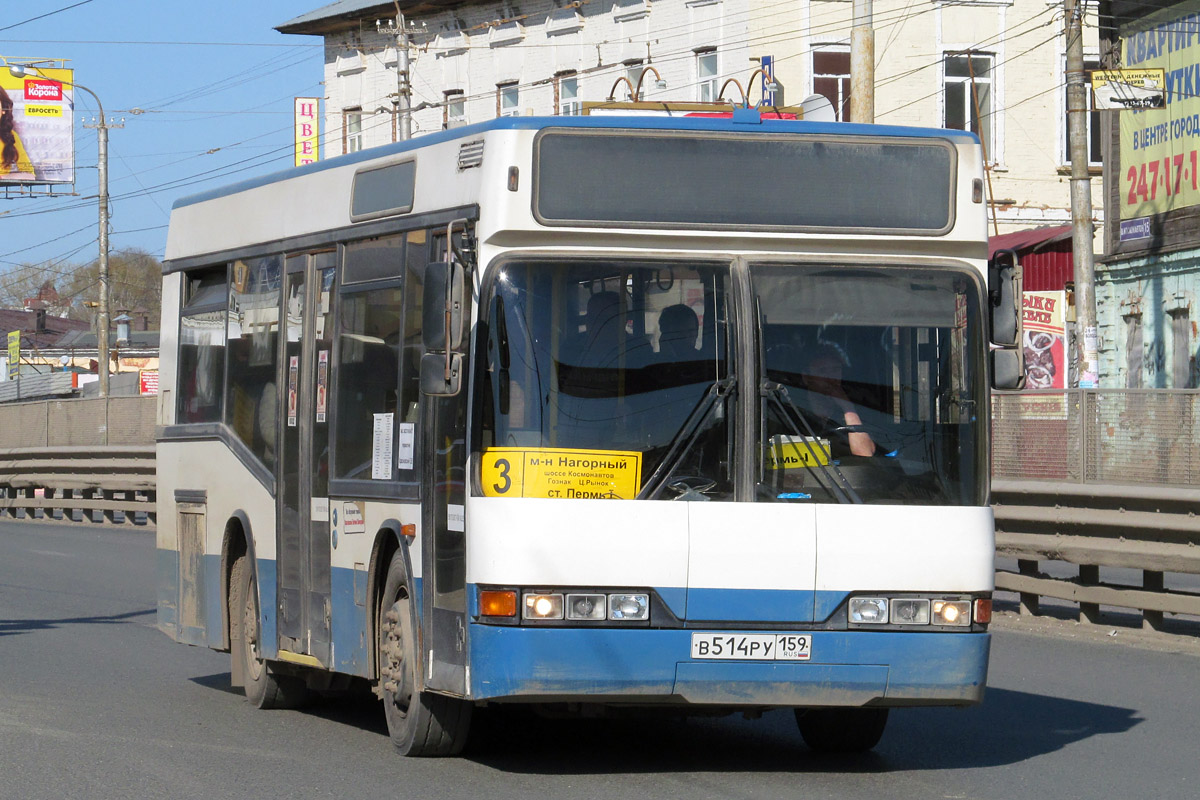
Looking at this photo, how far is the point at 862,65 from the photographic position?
67.1ft

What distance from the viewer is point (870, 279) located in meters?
7.71

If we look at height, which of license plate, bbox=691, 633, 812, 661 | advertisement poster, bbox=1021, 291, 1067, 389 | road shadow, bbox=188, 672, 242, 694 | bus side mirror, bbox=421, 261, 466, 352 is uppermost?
advertisement poster, bbox=1021, 291, 1067, 389

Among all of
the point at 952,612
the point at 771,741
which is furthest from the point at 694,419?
the point at 771,741

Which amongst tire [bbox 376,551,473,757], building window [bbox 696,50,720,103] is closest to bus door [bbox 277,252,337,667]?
tire [bbox 376,551,473,757]

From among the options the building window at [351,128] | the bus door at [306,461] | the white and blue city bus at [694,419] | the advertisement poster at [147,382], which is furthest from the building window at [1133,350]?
the advertisement poster at [147,382]

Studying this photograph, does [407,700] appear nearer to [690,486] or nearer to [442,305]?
[690,486]

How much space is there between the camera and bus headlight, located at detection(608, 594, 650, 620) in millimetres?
7316

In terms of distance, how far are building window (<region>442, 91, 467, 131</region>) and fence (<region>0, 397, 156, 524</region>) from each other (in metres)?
15.4

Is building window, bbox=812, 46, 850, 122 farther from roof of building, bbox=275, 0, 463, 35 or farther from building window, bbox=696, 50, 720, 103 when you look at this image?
roof of building, bbox=275, 0, 463, 35

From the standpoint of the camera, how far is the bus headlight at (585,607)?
7.29 m

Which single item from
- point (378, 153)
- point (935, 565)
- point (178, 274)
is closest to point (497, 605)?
point (935, 565)

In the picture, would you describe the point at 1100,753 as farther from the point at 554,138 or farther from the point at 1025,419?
the point at 1025,419

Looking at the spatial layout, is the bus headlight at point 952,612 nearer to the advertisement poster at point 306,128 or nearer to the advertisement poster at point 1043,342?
the advertisement poster at point 1043,342

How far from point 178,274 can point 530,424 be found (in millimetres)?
4792
